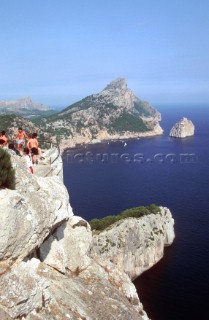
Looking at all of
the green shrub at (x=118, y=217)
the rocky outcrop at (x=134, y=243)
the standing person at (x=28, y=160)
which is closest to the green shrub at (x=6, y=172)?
the standing person at (x=28, y=160)

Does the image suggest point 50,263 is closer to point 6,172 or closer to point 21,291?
point 21,291

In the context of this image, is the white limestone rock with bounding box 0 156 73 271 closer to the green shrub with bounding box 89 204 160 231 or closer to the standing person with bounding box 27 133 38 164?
the standing person with bounding box 27 133 38 164

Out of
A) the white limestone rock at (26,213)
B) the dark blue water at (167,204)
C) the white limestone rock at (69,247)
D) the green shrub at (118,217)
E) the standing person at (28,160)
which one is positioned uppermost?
the standing person at (28,160)

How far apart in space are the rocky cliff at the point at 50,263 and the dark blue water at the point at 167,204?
129ft

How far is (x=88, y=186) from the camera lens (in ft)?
483

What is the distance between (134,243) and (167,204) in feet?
146

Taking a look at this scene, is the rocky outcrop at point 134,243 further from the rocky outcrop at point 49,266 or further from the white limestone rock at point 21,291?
the white limestone rock at point 21,291

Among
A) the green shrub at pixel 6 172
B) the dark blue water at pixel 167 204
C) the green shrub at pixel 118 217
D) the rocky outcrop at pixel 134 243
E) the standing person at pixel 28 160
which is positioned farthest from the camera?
the green shrub at pixel 118 217

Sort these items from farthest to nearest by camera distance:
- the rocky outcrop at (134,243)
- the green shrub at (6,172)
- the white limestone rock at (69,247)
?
the rocky outcrop at (134,243) < the white limestone rock at (69,247) < the green shrub at (6,172)

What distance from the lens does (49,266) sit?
2284 centimetres

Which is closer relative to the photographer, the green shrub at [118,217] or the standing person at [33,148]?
the standing person at [33,148]

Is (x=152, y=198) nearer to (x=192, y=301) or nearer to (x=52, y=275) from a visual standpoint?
(x=192, y=301)

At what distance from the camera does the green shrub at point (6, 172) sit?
20.1 m

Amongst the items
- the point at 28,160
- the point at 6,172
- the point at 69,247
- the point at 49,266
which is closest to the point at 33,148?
the point at 28,160
